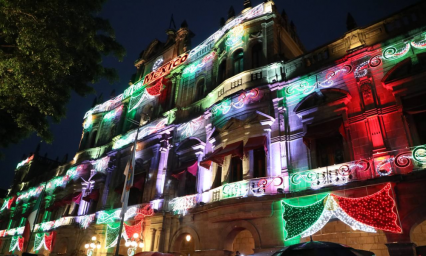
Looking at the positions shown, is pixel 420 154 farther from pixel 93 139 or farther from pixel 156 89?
pixel 93 139

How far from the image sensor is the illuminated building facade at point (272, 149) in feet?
33.0

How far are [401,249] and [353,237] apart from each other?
1849mm

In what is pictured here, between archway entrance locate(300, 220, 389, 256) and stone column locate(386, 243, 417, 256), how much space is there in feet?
1.32

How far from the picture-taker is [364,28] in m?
12.8

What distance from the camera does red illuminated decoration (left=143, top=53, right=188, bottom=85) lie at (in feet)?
69.7

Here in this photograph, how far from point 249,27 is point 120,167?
44.3ft

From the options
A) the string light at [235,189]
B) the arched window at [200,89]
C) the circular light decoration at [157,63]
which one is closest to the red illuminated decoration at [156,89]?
the circular light decoration at [157,63]

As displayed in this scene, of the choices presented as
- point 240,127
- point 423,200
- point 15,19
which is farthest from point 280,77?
point 15,19

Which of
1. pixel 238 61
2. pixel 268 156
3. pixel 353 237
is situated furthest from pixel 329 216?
pixel 238 61

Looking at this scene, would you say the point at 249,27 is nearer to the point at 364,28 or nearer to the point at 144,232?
the point at 364,28

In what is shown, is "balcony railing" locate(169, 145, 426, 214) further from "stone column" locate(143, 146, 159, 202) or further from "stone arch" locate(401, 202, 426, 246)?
"stone column" locate(143, 146, 159, 202)

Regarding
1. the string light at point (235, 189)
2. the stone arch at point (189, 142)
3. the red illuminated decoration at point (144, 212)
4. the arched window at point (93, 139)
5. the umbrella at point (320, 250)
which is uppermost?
the arched window at point (93, 139)

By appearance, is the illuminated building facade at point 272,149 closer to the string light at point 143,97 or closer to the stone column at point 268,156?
the stone column at point 268,156

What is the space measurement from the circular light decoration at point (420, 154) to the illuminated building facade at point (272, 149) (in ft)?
0.11
